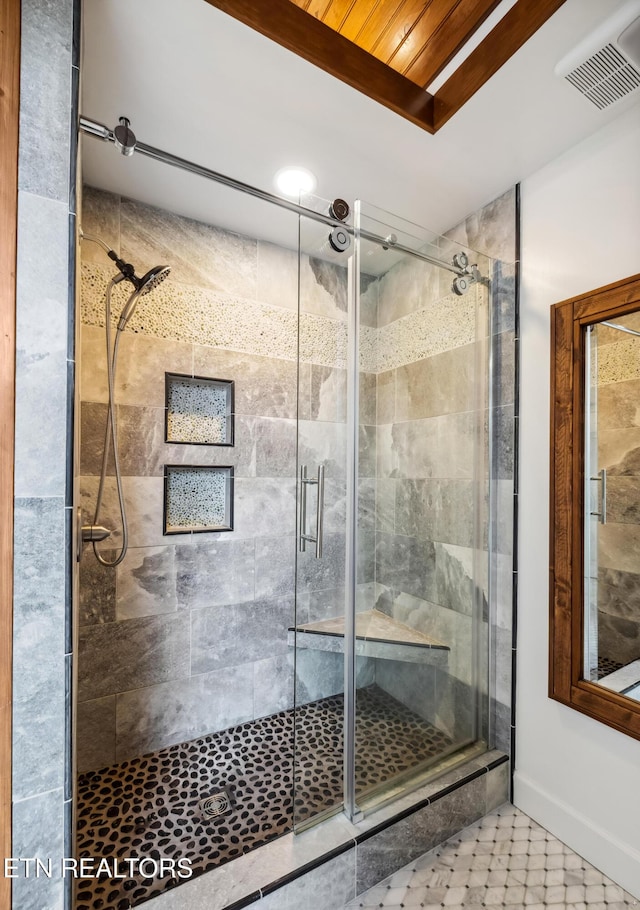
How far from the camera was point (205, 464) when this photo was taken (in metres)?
2.04

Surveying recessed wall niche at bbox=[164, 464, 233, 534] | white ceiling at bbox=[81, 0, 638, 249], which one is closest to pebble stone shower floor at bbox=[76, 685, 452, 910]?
recessed wall niche at bbox=[164, 464, 233, 534]

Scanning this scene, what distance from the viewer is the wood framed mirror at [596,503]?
4.56 ft

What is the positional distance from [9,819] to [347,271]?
160cm

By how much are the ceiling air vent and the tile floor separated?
2.36 metres

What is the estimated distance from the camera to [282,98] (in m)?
1.35

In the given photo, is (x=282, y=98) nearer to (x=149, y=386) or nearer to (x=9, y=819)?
(x=149, y=386)

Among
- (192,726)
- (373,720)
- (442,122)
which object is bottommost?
(192,726)

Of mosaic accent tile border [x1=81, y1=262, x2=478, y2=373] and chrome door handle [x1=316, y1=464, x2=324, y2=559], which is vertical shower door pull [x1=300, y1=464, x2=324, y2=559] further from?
mosaic accent tile border [x1=81, y1=262, x2=478, y2=373]

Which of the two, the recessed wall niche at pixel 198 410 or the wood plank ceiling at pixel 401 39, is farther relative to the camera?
the recessed wall niche at pixel 198 410

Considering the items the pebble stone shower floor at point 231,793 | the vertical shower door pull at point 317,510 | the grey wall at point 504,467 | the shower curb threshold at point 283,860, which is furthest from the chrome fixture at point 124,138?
the shower curb threshold at point 283,860

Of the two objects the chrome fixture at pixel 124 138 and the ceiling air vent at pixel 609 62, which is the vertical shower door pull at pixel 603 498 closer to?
the ceiling air vent at pixel 609 62

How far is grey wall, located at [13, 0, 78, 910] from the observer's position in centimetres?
88

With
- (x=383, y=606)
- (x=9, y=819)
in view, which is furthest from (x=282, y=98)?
(x=9, y=819)

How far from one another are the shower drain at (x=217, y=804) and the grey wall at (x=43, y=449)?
68 cm
